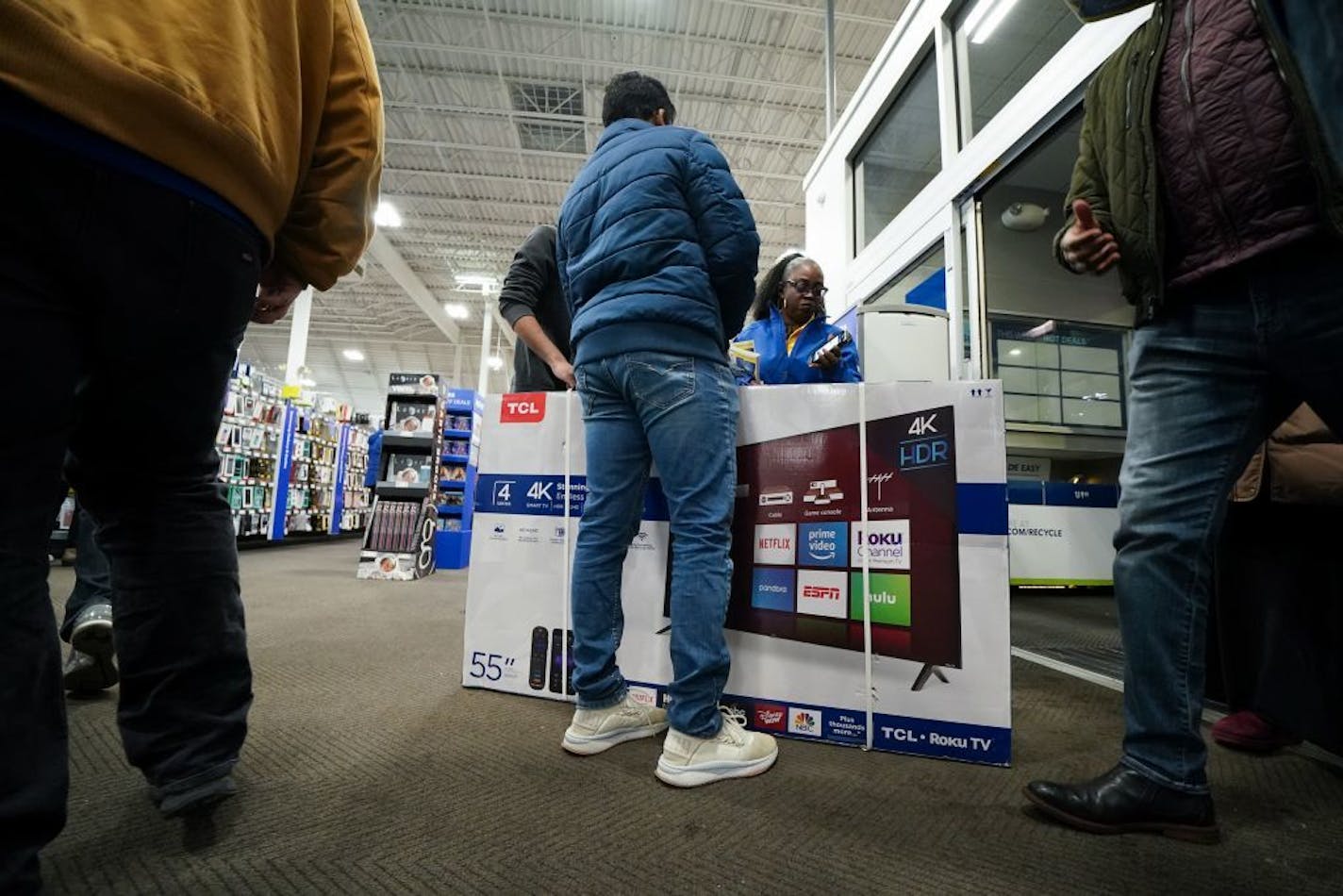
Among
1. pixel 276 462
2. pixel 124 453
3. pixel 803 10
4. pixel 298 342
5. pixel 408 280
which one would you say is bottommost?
pixel 124 453

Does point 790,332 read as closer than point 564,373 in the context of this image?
No

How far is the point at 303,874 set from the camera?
2.45 ft

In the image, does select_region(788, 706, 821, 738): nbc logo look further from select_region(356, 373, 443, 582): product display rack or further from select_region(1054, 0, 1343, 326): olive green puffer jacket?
select_region(356, 373, 443, 582): product display rack

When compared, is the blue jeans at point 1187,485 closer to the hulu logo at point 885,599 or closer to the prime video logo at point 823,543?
the hulu logo at point 885,599

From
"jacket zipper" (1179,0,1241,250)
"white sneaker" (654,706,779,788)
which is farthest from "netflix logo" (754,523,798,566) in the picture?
"jacket zipper" (1179,0,1241,250)

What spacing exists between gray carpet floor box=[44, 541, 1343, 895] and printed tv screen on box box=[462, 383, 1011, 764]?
0.36 ft

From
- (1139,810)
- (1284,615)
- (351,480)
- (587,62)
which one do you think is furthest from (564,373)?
(351,480)

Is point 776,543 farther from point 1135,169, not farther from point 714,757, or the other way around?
point 1135,169

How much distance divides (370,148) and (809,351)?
161 centimetres

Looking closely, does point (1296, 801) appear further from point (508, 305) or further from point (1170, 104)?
point (508, 305)

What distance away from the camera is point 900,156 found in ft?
13.7

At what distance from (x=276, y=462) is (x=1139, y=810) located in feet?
21.9

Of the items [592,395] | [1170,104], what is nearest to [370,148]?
[592,395]

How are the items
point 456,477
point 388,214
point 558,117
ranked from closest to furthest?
point 456,477, point 558,117, point 388,214
